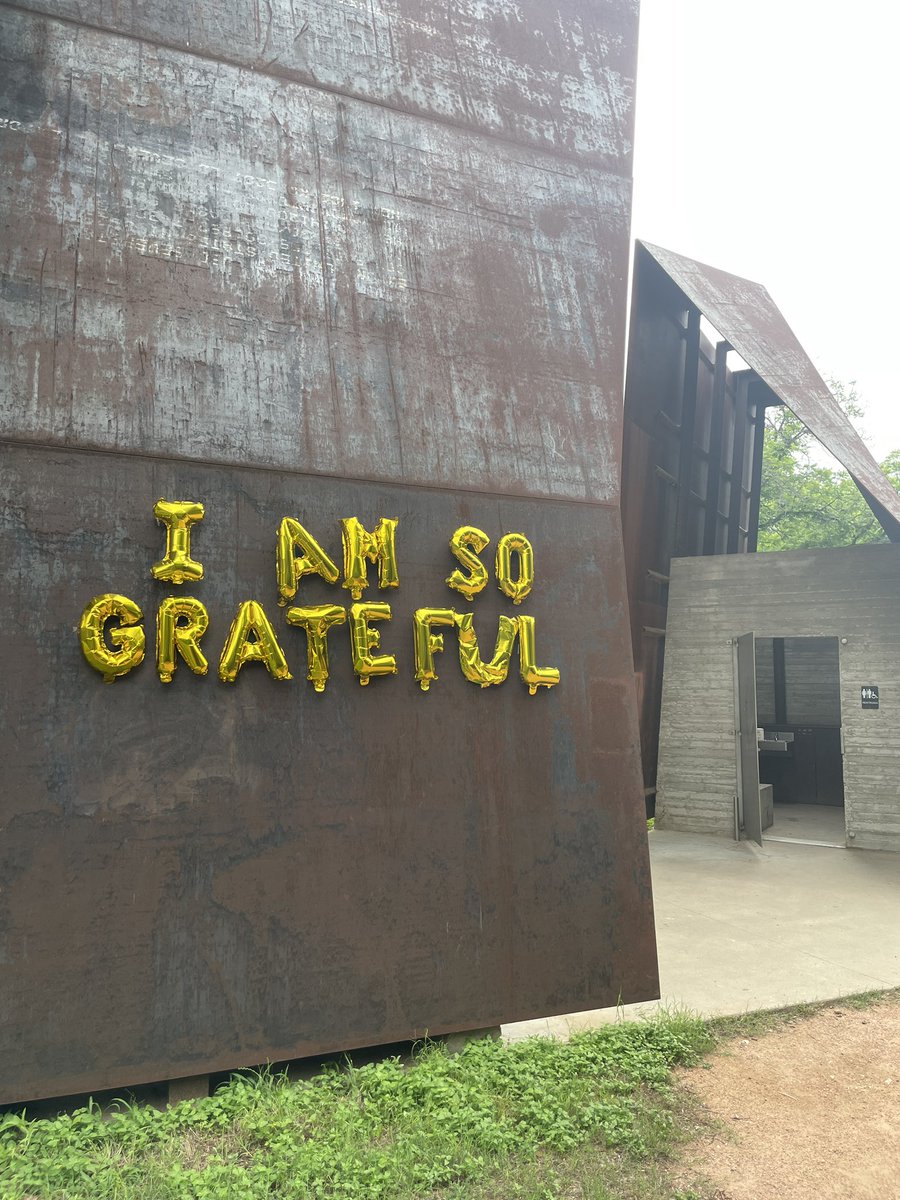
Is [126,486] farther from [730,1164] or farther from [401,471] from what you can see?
[730,1164]

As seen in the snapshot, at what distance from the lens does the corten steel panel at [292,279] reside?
394 centimetres

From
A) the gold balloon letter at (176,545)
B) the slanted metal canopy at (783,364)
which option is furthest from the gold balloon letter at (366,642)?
the slanted metal canopy at (783,364)

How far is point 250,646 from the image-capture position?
4012 millimetres

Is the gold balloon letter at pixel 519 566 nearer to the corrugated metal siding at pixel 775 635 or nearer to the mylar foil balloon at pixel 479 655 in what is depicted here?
the mylar foil balloon at pixel 479 655

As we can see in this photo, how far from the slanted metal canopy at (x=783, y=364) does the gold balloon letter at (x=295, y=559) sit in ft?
21.8

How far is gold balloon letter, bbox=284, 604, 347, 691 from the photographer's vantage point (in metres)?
4.13

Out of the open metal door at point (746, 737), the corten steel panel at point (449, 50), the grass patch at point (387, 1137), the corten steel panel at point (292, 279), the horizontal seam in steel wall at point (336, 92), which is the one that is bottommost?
the grass patch at point (387, 1137)

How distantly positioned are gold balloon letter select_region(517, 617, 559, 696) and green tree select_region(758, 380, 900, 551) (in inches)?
792

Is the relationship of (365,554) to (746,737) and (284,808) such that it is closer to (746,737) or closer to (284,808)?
(284,808)

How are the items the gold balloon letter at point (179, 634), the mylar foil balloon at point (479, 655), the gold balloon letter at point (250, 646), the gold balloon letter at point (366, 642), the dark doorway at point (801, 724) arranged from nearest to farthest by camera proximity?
the gold balloon letter at point (179, 634)
the gold balloon letter at point (250, 646)
the gold balloon letter at point (366, 642)
the mylar foil balloon at point (479, 655)
the dark doorway at point (801, 724)

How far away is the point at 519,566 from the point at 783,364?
6714 millimetres

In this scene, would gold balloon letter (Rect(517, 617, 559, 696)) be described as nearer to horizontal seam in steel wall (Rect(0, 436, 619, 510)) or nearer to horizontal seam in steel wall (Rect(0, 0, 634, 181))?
horizontal seam in steel wall (Rect(0, 436, 619, 510))

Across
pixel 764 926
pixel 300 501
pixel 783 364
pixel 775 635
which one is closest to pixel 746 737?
pixel 775 635

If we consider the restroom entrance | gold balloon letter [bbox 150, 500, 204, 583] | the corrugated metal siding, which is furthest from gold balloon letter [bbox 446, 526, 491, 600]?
the restroom entrance
